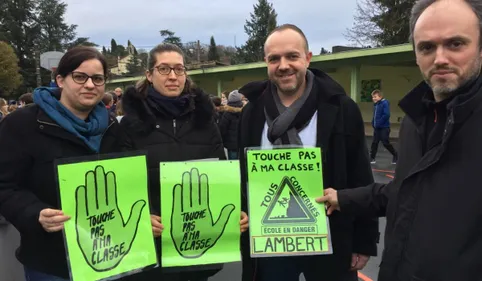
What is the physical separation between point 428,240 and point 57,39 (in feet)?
185

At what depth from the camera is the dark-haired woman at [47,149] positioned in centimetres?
180

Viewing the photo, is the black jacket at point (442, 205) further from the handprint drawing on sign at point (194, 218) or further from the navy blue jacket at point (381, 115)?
the navy blue jacket at point (381, 115)

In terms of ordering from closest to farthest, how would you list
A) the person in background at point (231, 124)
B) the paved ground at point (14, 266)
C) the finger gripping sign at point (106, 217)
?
1. the finger gripping sign at point (106, 217)
2. the paved ground at point (14, 266)
3. the person in background at point (231, 124)

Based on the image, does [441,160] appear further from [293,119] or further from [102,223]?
[102,223]

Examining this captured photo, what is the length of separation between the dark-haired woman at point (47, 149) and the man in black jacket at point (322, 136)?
0.94 metres

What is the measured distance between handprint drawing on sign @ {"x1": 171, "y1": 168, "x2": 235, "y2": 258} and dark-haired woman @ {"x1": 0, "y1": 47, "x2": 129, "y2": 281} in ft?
1.70

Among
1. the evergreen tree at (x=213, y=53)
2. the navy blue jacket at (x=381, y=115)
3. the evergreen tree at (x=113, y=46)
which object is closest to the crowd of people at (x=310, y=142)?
the navy blue jacket at (x=381, y=115)

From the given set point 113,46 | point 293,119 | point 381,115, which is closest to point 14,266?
point 293,119

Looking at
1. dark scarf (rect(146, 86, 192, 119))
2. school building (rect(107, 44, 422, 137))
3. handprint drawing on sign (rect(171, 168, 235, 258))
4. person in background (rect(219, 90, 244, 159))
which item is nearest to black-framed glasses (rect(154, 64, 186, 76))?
dark scarf (rect(146, 86, 192, 119))

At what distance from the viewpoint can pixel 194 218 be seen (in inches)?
79.4

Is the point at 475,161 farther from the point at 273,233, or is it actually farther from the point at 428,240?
the point at 273,233

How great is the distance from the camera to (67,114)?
6.38ft

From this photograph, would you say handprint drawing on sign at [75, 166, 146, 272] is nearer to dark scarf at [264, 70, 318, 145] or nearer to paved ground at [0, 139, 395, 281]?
dark scarf at [264, 70, 318, 145]

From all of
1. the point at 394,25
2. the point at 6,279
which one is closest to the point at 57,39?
the point at 394,25
